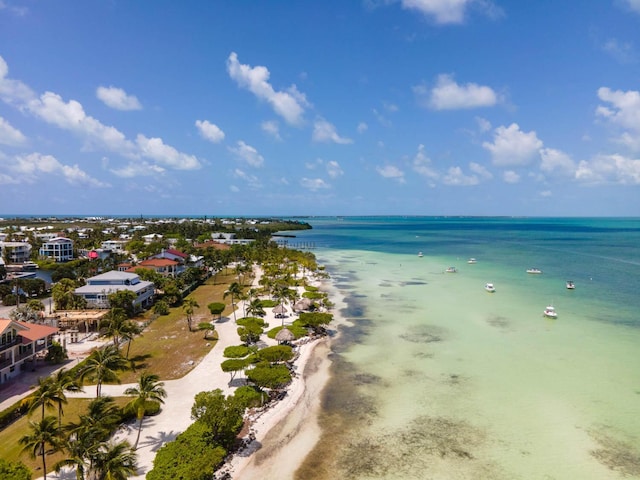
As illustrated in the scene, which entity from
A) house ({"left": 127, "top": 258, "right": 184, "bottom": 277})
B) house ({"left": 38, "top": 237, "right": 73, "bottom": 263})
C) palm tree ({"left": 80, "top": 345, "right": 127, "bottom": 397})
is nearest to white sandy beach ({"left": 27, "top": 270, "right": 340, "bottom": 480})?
palm tree ({"left": 80, "top": 345, "right": 127, "bottom": 397})

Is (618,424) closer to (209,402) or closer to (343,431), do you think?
(343,431)

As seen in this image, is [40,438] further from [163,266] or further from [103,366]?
[163,266]

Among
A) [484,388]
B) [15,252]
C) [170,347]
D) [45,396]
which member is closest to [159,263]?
[170,347]

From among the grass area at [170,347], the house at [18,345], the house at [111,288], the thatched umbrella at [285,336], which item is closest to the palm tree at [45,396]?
the grass area at [170,347]

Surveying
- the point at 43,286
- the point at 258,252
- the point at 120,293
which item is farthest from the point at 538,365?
the point at 258,252

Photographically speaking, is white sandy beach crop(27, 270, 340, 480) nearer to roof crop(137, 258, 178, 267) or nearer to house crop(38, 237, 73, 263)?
roof crop(137, 258, 178, 267)

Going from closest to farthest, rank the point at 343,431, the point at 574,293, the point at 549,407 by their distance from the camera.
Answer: the point at 343,431 → the point at 549,407 → the point at 574,293
